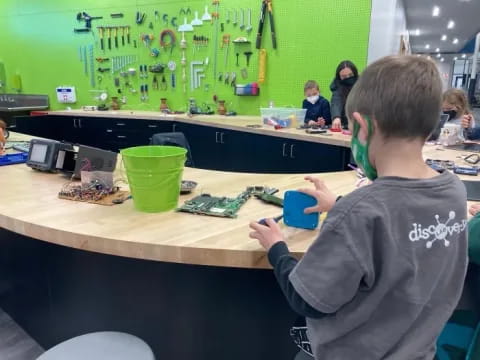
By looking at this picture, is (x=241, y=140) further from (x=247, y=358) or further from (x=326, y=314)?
(x=326, y=314)

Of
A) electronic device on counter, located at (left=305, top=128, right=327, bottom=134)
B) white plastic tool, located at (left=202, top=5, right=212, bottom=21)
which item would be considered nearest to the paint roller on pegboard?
white plastic tool, located at (left=202, top=5, right=212, bottom=21)

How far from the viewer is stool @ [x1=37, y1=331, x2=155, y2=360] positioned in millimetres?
1150

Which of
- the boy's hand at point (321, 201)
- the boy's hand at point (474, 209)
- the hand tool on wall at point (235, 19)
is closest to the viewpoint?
the boy's hand at point (321, 201)

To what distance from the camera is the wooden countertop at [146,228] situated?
1056mm

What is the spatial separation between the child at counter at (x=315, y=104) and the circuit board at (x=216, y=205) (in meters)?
2.88

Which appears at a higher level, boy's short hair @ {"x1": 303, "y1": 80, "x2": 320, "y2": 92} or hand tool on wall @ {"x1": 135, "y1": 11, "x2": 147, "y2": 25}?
hand tool on wall @ {"x1": 135, "y1": 11, "x2": 147, "y2": 25}

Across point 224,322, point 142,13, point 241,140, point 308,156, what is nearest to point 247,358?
point 224,322

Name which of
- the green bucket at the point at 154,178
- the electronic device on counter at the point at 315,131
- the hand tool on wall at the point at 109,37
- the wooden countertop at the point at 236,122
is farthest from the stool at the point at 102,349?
the hand tool on wall at the point at 109,37

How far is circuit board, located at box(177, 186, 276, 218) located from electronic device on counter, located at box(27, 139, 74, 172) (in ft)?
2.60

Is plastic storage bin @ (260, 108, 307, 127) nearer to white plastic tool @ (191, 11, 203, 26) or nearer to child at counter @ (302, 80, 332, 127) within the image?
child at counter @ (302, 80, 332, 127)

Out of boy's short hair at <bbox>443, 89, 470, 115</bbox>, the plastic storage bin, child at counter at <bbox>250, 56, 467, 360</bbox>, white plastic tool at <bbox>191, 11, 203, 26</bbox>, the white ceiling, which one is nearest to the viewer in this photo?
child at counter at <bbox>250, 56, 467, 360</bbox>

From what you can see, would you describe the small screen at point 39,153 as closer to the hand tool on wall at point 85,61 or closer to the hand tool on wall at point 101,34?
the hand tool on wall at point 101,34

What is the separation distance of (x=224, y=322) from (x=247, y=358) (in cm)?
16

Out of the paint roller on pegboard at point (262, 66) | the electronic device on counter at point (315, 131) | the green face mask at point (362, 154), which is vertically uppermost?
the paint roller on pegboard at point (262, 66)
